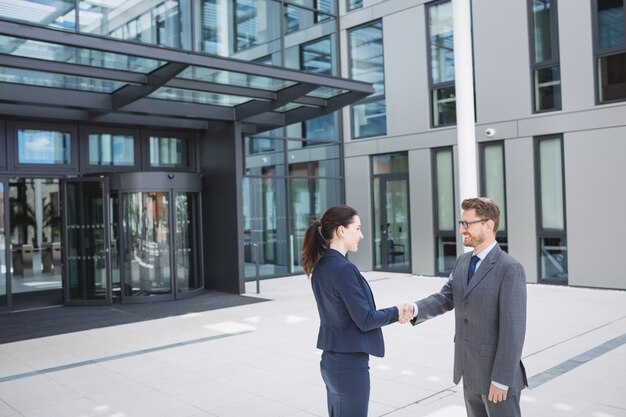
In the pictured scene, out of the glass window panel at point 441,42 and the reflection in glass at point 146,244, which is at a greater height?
the glass window panel at point 441,42

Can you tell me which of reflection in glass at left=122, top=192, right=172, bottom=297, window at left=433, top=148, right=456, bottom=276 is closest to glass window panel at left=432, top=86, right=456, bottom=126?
window at left=433, top=148, right=456, bottom=276

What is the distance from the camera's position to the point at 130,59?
25.6 ft

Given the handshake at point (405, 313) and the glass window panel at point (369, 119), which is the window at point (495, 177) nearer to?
the glass window panel at point (369, 119)

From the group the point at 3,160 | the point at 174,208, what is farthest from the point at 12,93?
the point at 174,208

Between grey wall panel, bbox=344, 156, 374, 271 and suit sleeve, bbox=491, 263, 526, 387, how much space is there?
1130 centimetres

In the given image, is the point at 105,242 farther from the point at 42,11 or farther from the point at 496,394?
the point at 496,394

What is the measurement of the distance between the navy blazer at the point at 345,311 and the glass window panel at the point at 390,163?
426 inches

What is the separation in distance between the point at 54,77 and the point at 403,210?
8138 millimetres

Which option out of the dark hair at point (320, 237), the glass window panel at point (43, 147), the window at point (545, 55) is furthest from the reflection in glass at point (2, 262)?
the window at point (545, 55)

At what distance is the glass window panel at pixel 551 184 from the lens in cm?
1088

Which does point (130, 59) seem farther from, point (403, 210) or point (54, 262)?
point (54, 262)

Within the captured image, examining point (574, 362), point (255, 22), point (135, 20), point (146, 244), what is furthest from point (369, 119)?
point (574, 362)

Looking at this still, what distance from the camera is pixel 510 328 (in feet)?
9.02

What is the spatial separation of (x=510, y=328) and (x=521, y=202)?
913cm
